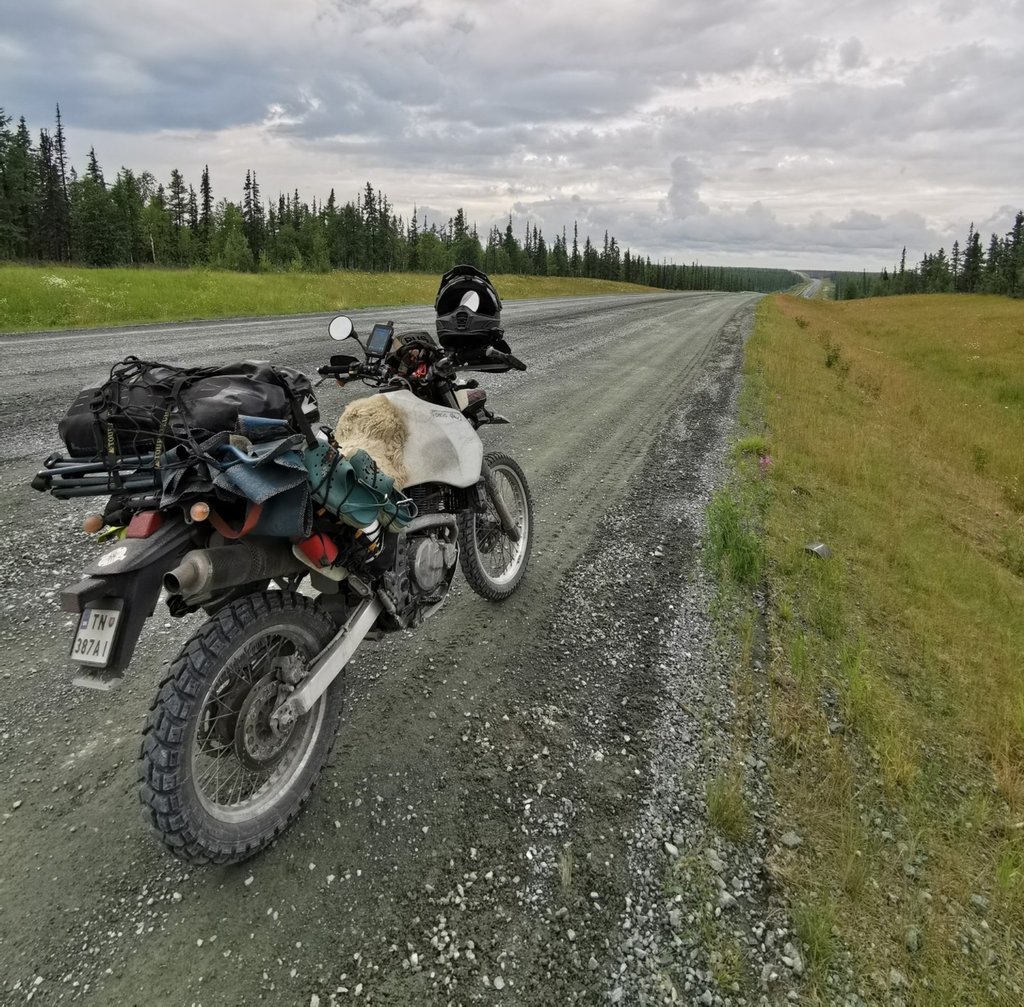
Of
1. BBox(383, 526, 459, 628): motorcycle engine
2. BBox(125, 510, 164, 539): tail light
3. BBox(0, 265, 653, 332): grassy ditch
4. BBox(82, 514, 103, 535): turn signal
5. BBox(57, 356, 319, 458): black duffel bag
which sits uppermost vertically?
BBox(0, 265, 653, 332): grassy ditch

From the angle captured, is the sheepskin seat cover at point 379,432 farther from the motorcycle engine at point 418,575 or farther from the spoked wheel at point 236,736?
the spoked wheel at point 236,736

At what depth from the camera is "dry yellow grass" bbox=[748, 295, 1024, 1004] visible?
226 centimetres

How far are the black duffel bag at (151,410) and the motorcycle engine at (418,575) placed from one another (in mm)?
1154

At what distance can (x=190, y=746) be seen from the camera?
6.35 feet

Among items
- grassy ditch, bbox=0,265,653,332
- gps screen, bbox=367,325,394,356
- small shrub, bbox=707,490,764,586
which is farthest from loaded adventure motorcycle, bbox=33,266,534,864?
grassy ditch, bbox=0,265,653,332

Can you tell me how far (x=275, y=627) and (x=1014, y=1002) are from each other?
8.93ft

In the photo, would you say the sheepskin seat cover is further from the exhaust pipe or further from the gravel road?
the gravel road

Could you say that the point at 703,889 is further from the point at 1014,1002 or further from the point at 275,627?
the point at 275,627

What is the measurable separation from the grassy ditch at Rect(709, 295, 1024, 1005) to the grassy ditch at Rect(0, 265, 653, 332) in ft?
47.3

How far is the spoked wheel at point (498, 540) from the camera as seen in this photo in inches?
150

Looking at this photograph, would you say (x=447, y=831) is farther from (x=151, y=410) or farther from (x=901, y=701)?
(x=901, y=701)

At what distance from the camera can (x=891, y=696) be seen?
3.62 m

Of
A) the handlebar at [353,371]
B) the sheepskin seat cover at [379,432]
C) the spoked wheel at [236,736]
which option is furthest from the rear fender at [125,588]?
the handlebar at [353,371]

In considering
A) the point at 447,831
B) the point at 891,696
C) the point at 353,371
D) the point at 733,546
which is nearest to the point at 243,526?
the point at 447,831
